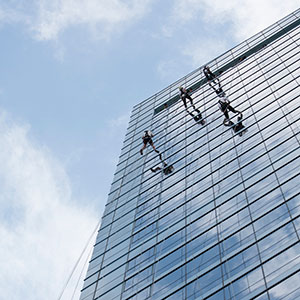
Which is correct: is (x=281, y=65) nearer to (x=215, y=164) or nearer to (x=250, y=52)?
(x=250, y=52)

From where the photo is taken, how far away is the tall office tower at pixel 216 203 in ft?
65.4

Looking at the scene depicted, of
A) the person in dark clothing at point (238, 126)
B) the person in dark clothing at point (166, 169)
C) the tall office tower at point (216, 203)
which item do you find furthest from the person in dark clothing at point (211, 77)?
the person in dark clothing at point (166, 169)

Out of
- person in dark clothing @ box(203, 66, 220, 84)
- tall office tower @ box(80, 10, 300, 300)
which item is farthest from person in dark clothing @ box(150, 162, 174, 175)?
person in dark clothing @ box(203, 66, 220, 84)

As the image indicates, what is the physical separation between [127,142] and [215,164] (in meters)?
14.2

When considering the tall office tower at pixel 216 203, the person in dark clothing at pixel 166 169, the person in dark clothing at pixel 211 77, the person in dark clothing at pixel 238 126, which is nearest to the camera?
the tall office tower at pixel 216 203

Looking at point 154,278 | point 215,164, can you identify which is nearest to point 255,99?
point 215,164

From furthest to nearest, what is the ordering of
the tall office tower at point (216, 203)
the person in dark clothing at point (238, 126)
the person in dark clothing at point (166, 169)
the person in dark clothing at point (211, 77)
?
the person in dark clothing at point (211, 77) → the person in dark clothing at point (166, 169) → the person in dark clothing at point (238, 126) → the tall office tower at point (216, 203)

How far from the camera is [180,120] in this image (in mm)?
38469

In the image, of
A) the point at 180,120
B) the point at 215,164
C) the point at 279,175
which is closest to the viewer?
the point at 279,175

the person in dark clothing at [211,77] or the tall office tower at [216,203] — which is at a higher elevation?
the person in dark clothing at [211,77]

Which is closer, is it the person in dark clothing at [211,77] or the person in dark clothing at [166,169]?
the person in dark clothing at [166,169]

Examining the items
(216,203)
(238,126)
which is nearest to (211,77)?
(238,126)

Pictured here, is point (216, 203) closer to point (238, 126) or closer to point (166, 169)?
point (238, 126)

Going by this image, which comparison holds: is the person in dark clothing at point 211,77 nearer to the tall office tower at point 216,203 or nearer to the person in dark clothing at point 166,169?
the tall office tower at point 216,203
